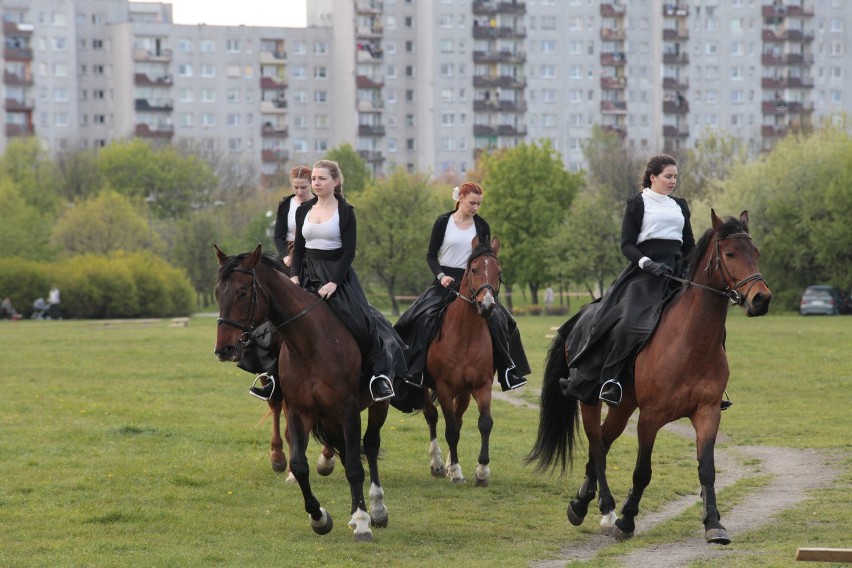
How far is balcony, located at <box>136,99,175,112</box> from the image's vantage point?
16812 centimetres

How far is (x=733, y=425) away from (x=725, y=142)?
9351 cm

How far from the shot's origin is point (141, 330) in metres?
60.8

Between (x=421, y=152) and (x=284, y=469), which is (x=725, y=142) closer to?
(x=421, y=152)

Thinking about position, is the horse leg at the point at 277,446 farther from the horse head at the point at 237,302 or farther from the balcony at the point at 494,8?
the balcony at the point at 494,8

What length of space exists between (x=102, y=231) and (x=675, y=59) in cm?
8984

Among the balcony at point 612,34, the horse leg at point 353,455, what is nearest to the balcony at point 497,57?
the balcony at point 612,34

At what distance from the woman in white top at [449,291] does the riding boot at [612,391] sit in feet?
13.2

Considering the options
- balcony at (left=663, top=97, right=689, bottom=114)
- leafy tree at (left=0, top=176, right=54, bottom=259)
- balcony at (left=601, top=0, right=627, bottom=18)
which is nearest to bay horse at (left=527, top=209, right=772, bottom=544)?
leafy tree at (left=0, top=176, right=54, bottom=259)

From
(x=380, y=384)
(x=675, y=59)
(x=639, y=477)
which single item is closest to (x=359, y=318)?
(x=380, y=384)

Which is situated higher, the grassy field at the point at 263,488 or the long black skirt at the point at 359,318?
the long black skirt at the point at 359,318

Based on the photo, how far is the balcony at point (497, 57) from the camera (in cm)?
16225

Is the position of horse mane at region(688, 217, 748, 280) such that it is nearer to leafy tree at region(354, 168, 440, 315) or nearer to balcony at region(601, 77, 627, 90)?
leafy tree at region(354, 168, 440, 315)

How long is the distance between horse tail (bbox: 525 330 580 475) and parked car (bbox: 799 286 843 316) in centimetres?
6376

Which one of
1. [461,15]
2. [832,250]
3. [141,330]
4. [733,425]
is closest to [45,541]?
[733,425]
